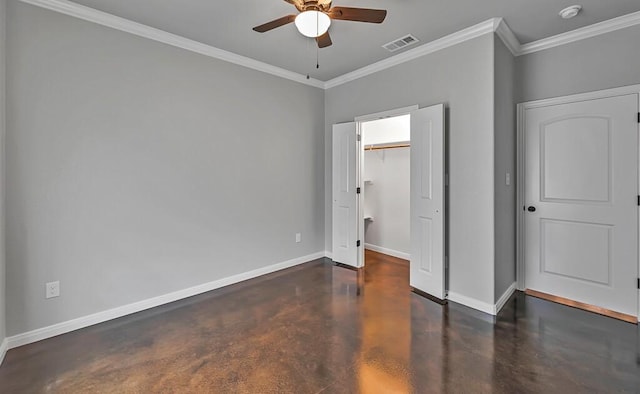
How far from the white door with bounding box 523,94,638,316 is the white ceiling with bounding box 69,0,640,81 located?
0.85 m

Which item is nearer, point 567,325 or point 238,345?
point 238,345

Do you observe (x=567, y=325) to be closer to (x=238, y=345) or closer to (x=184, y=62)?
(x=238, y=345)

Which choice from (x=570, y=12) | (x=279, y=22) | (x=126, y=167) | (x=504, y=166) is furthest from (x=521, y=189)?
(x=126, y=167)

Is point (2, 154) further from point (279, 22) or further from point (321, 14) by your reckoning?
point (321, 14)

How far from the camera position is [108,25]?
8.84 feet

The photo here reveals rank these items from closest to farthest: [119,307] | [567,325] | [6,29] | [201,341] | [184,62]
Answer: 1. [6,29]
2. [201,341]
3. [567,325]
4. [119,307]
5. [184,62]

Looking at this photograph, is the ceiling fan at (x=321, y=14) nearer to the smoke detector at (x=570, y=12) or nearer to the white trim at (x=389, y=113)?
the white trim at (x=389, y=113)

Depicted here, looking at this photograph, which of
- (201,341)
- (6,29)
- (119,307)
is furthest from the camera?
(119,307)

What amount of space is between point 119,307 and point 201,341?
3.28ft

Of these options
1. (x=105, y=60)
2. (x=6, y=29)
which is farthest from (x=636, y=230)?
(x=6, y=29)

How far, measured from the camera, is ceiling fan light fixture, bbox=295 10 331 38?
6.56ft

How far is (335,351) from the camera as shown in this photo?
226cm

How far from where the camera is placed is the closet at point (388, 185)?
4.62 m

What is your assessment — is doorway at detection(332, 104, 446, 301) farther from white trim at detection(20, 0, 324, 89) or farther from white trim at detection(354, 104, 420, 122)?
white trim at detection(20, 0, 324, 89)
